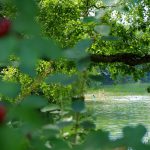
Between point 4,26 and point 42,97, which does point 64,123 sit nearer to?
point 42,97

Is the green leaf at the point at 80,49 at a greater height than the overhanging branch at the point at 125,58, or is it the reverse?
the overhanging branch at the point at 125,58

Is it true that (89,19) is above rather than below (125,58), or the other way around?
below

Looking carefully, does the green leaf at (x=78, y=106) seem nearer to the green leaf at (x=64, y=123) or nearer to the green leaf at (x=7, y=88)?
the green leaf at (x=64, y=123)

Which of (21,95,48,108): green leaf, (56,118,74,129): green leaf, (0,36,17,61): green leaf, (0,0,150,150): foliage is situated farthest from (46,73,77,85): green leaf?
(0,36,17,61): green leaf

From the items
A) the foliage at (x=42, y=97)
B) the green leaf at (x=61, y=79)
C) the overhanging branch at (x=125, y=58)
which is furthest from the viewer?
the overhanging branch at (x=125, y=58)

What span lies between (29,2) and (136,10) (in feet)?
44.2

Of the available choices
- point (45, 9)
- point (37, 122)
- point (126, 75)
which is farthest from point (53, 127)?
point (45, 9)

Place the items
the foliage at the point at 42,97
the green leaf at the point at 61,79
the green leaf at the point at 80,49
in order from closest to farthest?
the foliage at the point at 42,97, the green leaf at the point at 80,49, the green leaf at the point at 61,79

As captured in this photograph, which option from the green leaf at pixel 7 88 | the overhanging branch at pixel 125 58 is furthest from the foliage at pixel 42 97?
the overhanging branch at pixel 125 58

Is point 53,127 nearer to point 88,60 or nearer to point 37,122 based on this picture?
point 88,60

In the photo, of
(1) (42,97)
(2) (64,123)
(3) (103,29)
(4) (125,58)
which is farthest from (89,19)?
(4) (125,58)

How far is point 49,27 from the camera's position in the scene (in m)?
13.6

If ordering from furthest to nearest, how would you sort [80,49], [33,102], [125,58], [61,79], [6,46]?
[125,58], [61,79], [80,49], [33,102], [6,46]

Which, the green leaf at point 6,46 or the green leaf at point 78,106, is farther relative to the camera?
the green leaf at point 78,106
